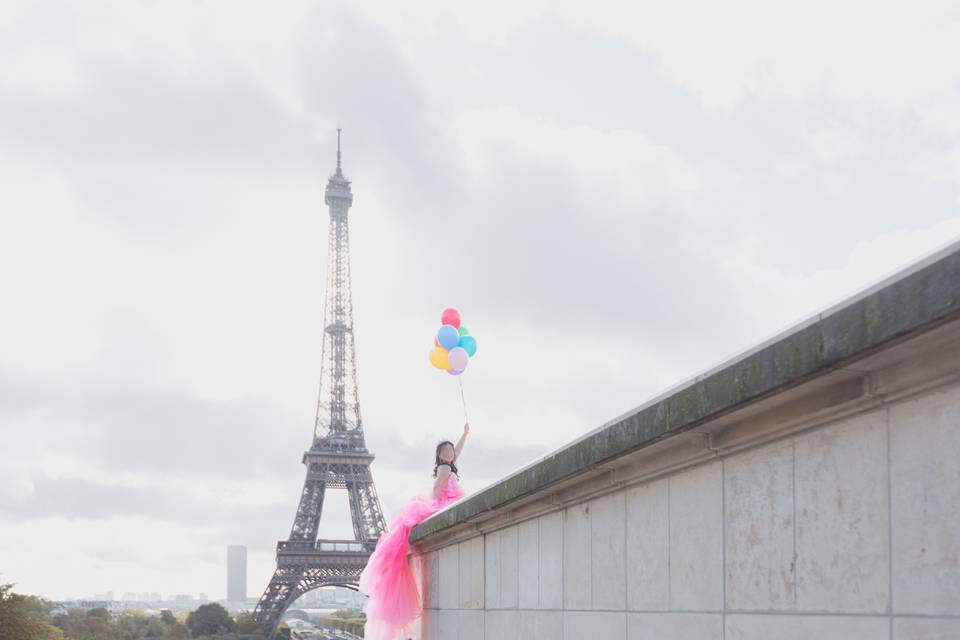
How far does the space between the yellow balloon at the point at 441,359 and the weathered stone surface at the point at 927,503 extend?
310 inches

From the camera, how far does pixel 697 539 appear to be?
4.07 metres

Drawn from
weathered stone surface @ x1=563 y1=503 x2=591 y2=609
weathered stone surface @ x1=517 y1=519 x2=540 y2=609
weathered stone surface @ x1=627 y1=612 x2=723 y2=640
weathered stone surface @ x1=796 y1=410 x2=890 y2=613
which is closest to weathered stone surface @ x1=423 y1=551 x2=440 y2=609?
weathered stone surface @ x1=517 y1=519 x2=540 y2=609

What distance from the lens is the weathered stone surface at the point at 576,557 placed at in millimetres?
5199

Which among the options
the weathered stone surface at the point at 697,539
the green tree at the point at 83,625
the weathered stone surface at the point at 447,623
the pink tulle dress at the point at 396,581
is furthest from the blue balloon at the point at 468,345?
the green tree at the point at 83,625

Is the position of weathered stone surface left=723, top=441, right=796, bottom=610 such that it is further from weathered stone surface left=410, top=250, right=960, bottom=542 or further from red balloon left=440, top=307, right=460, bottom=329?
red balloon left=440, top=307, right=460, bottom=329

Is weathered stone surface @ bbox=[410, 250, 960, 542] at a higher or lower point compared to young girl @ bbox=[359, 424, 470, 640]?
higher

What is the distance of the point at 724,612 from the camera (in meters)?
3.84

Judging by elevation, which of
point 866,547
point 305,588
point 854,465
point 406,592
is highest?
point 854,465

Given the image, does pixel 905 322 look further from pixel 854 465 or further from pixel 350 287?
pixel 350 287

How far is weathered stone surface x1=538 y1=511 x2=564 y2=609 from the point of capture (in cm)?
558

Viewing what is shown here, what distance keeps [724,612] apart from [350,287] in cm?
7519

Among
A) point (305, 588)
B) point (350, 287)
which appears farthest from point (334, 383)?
point (305, 588)

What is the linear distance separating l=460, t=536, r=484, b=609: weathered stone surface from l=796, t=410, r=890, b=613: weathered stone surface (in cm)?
393

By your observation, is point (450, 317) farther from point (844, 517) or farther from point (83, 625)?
point (83, 625)
